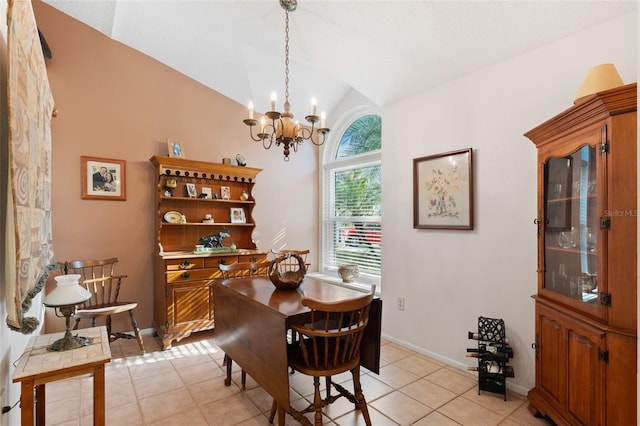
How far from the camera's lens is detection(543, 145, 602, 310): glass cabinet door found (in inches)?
64.6

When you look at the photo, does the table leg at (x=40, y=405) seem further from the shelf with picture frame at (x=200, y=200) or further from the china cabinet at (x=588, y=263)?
the china cabinet at (x=588, y=263)

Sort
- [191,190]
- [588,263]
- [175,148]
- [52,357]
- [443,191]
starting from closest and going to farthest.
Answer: [52,357], [588,263], [443,191], [175,148], [191,190]

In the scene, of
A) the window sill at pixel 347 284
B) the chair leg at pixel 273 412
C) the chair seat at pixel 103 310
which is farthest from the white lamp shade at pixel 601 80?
the chair seat at pixel 103 310

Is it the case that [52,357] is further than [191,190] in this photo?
No

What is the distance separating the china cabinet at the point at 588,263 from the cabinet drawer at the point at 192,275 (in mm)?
2898

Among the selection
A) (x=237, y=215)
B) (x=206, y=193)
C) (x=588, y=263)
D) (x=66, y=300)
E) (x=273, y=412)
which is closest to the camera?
(x=66, y=300)

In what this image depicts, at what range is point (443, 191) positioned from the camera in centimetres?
288

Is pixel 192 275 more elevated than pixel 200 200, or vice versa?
pixel 200 200

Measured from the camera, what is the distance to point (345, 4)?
92.2 inches

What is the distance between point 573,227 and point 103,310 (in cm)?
355

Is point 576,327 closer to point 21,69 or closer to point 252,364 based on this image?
point 252,364

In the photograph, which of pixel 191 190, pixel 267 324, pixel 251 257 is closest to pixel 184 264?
pixel 251 257

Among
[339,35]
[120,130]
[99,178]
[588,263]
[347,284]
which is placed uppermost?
[339,35]

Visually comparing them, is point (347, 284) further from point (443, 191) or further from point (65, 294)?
point (65, 294)
